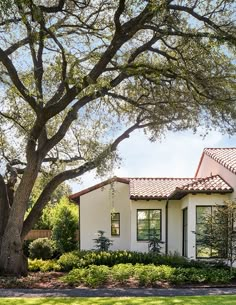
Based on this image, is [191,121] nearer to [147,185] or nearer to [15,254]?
[15,254]

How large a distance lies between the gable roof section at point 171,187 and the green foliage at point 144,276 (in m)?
5.28

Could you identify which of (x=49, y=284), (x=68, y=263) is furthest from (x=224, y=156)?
(x=49, y=284)

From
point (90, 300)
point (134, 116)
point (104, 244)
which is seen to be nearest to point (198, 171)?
point (104, 244)

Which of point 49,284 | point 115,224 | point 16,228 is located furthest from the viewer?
point 115,224

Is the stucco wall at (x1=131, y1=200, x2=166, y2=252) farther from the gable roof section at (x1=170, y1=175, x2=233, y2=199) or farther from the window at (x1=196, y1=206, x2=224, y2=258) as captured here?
the window at (x1=196, y1=206, x2=224, y2=258)

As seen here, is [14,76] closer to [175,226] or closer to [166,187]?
[175,226]

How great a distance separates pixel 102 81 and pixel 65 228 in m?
12.9

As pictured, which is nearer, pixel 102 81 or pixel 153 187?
pixel 102 81

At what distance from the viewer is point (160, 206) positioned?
81.9 feet

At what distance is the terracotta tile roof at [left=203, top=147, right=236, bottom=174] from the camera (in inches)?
817

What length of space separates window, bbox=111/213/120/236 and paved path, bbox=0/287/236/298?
42.3ft

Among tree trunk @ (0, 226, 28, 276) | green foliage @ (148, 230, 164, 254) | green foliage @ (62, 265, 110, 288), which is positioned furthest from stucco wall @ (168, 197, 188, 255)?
green foliage @ (62, 265, 110, 288)

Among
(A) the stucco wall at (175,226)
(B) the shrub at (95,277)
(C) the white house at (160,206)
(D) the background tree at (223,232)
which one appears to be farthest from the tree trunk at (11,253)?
(A) the stucco wall at (175,226)

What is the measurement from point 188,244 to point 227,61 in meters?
8.72
